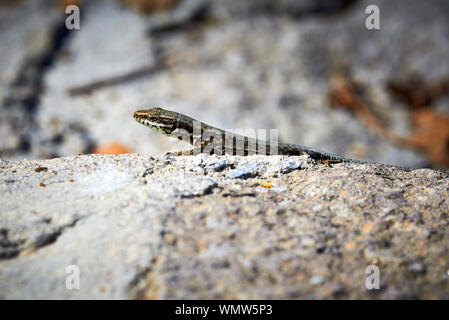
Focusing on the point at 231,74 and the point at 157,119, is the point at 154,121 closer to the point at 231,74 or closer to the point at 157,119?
the point at 157,119

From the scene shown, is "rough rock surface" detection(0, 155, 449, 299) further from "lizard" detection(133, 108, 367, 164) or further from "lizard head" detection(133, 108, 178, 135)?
"lizard head" detection(133, 108, 178, 135)

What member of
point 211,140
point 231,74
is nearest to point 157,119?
point 211,140

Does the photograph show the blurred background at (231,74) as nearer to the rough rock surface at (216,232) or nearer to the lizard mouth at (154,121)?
the lizard mouth at (154,121)

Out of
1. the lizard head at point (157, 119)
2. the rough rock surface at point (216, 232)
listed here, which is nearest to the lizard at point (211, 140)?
the lizard head at point (157, 119)
